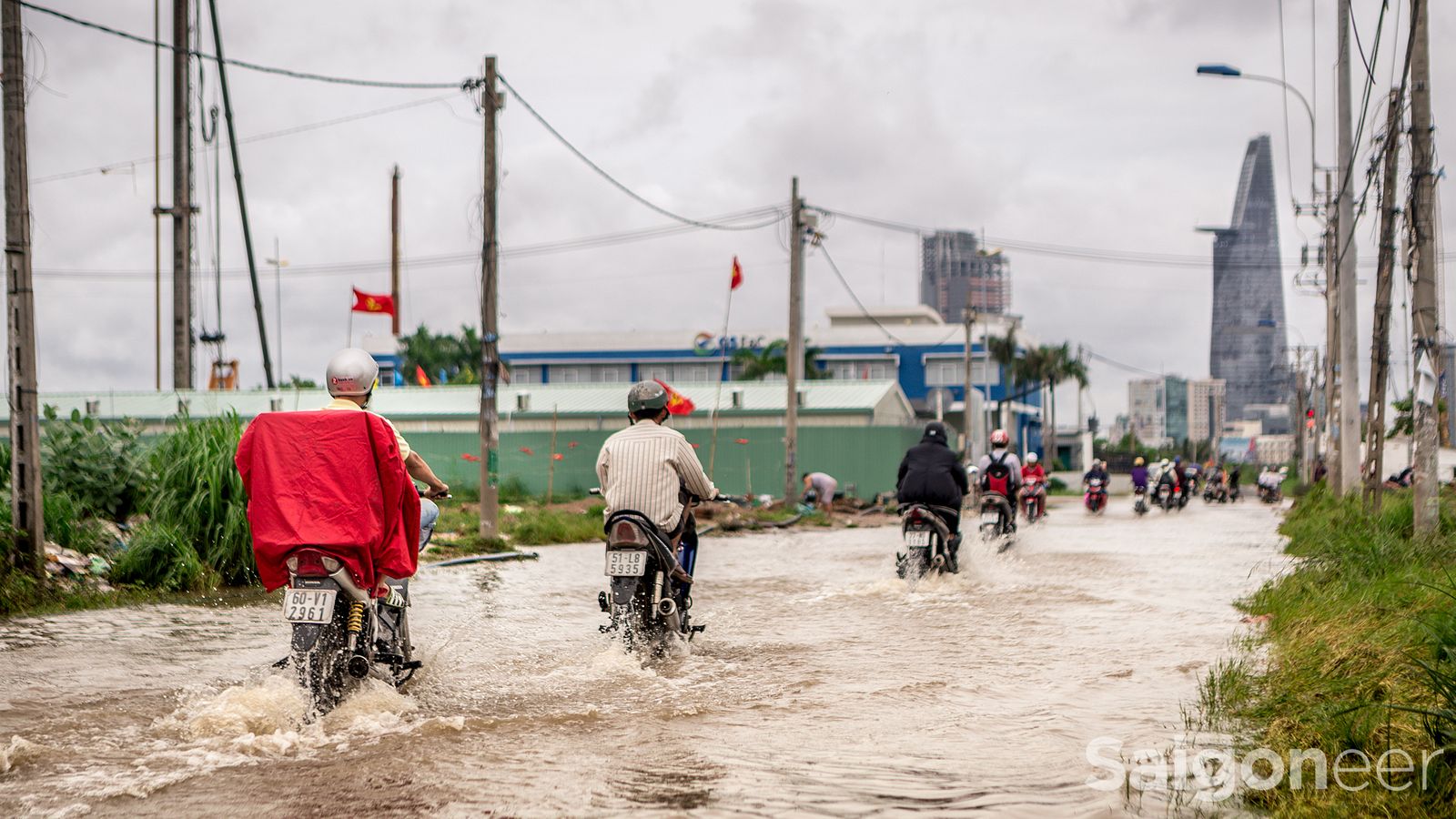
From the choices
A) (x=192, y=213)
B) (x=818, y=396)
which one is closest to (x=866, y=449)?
(x=818, y=396)

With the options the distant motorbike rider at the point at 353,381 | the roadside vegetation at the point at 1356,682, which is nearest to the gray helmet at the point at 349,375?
the distant motorbike rider at the point at 353,381

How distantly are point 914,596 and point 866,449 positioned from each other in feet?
79.3

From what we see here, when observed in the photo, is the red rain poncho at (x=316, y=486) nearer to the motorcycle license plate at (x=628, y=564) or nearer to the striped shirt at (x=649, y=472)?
the motorcycle license plate at (x=628, y=564)

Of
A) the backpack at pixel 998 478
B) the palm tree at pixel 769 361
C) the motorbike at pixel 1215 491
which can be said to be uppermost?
the palm tree at pixel 769 361

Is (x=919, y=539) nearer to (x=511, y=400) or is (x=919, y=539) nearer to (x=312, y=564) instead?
(x=312, y=564)

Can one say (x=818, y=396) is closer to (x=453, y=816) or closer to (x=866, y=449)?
(x=866, y=449)

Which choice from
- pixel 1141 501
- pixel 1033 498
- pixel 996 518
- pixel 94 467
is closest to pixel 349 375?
pixel 94 467

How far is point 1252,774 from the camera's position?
4.75 meters

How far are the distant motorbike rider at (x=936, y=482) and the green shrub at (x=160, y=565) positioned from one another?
6155 mm

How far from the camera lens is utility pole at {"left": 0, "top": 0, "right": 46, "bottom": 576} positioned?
10.6m

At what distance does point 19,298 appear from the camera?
10820 millimetres

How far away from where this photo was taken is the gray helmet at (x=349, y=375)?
6262mm

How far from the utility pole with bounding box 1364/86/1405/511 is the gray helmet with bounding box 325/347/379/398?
11655 millimetres

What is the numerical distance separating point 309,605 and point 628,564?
2.21m
